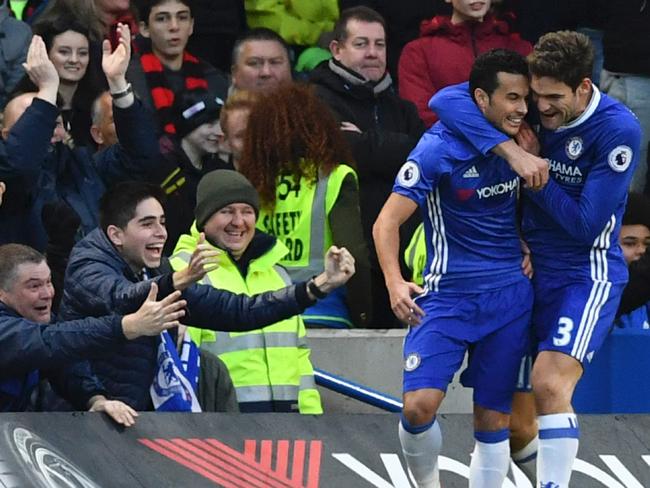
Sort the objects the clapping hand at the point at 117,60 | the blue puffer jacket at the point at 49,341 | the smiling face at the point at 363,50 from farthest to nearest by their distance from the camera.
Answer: the smiling face at the point at 363,50 < the clapping hand at the point at 117,60 < the blue puffer jacket at the point at 49,341

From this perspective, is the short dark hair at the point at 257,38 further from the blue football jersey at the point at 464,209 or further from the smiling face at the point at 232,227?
the blue football jersey at the point at 464,209

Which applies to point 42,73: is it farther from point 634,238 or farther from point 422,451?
point 634,238

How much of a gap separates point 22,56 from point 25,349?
3.37 metres

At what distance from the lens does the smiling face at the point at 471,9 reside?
40.5 feet

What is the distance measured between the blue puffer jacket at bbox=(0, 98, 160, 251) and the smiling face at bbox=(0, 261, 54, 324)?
954 millimetres

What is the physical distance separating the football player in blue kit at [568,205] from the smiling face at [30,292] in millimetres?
1919

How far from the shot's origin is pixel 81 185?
10.9 m

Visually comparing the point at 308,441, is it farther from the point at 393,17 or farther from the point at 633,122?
the point at 393,17

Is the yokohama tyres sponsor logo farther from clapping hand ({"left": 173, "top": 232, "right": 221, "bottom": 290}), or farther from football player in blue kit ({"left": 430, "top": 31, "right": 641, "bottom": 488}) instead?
clapping hand ({"left": 173, "top": 232, "right": 221, "bottom": 290})

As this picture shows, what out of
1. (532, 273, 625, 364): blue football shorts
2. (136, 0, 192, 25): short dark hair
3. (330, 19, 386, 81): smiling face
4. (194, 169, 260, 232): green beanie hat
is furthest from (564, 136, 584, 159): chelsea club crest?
(136, 0, 192, 25): short dark hair

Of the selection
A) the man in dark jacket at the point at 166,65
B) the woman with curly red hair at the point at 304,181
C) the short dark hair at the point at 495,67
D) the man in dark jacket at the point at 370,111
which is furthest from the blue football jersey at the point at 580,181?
the man in dark jacket at the point at 166,65

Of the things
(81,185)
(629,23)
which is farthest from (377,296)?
(629,23)

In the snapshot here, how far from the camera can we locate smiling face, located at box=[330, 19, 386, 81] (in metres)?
11.9

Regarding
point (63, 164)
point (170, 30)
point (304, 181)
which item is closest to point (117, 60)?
point (63, 164)
